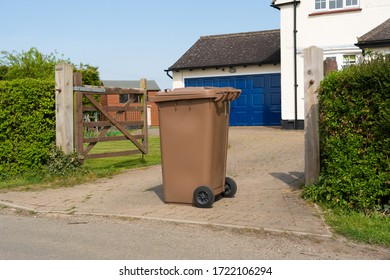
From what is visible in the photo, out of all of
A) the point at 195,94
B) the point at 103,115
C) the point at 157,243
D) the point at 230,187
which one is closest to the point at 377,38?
the point at 103,115

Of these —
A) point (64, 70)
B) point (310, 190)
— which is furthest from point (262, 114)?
point (310, 190)

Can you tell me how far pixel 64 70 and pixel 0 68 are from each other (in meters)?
18.7

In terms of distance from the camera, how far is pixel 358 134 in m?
7.29

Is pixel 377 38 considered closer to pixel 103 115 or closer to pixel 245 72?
pixel 245 72

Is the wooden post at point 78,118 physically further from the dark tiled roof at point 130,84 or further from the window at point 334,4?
the dark tiled roof at point 130,84

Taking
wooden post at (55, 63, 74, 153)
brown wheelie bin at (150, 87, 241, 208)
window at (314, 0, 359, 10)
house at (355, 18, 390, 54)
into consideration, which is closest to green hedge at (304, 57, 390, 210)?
brown wheelie bin at (150, 87, 241, 208)

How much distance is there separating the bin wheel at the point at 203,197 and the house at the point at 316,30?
13103 millimetres

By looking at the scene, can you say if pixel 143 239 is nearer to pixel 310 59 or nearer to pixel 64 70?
pixel 310 59

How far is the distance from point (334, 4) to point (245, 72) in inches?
214

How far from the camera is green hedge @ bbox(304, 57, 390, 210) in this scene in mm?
7027

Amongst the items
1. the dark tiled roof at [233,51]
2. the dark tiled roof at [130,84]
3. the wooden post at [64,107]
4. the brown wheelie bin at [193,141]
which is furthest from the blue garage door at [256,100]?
the dark tiled roof at [130,84]

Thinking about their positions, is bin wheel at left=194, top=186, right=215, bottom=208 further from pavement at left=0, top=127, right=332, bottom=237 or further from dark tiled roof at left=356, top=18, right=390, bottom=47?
dark tiled roof at left=356, top=18, right=390, bottom=47

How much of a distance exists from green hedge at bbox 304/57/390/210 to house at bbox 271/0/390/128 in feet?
40.7

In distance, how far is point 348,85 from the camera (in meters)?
7.31
